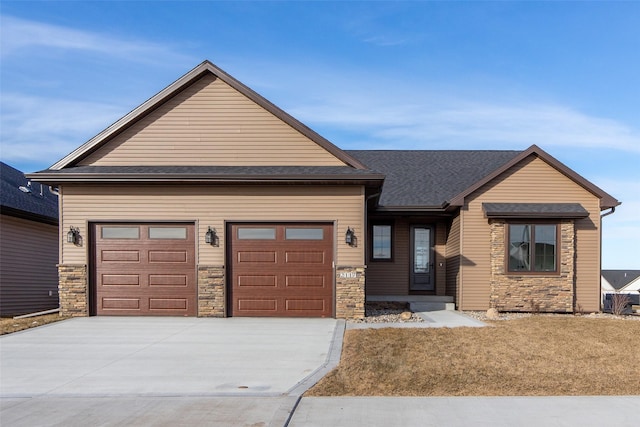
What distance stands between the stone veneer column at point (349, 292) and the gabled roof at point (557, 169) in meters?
4.33

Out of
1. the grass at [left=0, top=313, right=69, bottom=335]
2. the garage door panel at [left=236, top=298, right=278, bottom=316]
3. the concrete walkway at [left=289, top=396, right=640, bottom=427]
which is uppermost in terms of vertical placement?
the garage door panel at [left=236, top=298, right=278, bottom=316]

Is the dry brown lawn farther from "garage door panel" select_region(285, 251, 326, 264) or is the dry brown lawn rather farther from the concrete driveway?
"garage door panel" select_region(285, 251, 326, 264)

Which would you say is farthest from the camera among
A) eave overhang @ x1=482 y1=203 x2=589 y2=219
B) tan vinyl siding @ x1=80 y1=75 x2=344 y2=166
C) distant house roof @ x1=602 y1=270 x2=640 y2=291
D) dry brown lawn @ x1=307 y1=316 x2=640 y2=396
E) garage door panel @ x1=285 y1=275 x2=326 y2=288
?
distant house roof @ x1=602 y1=270 x2=640 y2=291

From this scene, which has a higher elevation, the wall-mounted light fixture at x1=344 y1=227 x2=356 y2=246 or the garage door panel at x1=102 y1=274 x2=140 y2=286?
the wall-mounted light fixture at x1=344 y1=227 x2=356 y2=246

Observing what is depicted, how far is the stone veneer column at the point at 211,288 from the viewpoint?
589 inches

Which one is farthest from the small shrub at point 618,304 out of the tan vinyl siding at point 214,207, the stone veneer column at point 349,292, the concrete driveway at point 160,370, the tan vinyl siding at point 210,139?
the tan vinyl siding at point 210,139

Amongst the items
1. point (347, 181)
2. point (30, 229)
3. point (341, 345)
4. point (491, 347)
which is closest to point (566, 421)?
point (491, 347)

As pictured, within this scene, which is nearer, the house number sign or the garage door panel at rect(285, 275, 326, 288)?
the house number sign

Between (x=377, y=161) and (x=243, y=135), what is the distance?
27.7 feet

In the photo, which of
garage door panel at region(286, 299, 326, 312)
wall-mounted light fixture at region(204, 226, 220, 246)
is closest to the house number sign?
garage door panel at region(286, 299, 326, 312)

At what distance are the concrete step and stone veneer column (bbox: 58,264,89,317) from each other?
906cm

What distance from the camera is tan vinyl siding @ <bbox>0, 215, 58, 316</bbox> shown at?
19.0 m

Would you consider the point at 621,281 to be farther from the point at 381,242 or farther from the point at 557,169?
the point at 381,242

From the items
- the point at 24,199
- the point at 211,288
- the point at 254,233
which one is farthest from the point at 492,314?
the point at 24,199
